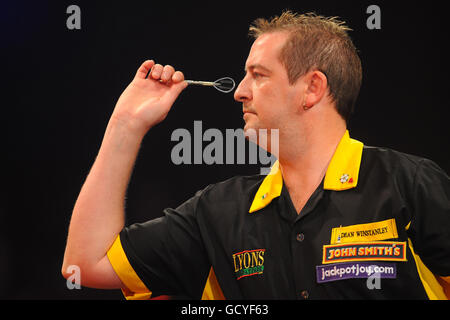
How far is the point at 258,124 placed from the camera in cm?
134

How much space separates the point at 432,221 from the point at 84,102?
4.61ft

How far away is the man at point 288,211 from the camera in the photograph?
1.18 meters

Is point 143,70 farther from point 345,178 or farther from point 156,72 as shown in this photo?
point 345,178

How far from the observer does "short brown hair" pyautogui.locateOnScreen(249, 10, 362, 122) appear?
1.36 m

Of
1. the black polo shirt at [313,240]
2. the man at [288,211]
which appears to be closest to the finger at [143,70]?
the man at [288,211]

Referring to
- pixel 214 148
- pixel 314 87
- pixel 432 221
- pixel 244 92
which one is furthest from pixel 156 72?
pixel 432 221

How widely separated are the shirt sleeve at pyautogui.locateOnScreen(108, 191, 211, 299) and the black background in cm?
64

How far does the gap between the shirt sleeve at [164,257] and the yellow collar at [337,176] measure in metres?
0.19

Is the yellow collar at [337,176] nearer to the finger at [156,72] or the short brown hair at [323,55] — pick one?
the short brown hair at [323,55]

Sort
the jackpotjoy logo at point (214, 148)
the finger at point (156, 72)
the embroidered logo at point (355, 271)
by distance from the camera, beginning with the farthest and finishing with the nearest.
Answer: the jackpotjoy logo at point (214, 148) → the finger at point (156, 72) → the embroidered logo at point (355, 271)

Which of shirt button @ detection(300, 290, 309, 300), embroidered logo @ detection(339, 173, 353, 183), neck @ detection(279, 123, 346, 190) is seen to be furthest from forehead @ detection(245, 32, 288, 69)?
shirt button @ detection(300, 290, 309, 300)

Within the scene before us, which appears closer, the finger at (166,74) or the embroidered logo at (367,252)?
the embroidered logo at (367,252)

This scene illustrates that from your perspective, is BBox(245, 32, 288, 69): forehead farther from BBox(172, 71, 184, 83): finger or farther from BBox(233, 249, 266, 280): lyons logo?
BBox(233, 249, 266, 280): lyons logo

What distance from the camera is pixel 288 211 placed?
1.30 m
